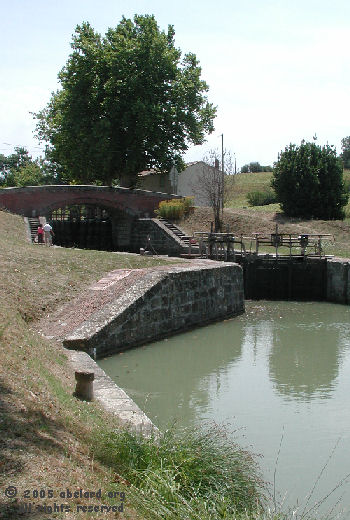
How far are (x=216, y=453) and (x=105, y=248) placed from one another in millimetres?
27502

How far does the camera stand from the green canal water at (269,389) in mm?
7703

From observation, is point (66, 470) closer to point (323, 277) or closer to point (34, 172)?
point (323, 277)

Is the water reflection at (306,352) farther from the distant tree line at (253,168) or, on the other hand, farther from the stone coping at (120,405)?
the distant tree line at (253,168)

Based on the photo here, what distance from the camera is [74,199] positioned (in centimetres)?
3161

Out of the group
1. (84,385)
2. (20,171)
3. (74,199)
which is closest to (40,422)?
(84,385)

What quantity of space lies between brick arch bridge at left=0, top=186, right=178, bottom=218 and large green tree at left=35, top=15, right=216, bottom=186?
234 centimetres

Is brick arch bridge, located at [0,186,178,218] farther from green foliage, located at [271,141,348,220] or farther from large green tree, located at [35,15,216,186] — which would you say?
green foliage, located at [271,141,348,220]

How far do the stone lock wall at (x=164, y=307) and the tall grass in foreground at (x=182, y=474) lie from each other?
21.1 ft

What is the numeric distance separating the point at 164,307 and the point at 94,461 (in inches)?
406

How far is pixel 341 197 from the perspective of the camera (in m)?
34.5

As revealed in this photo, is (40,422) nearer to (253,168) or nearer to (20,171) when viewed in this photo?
(253,168)

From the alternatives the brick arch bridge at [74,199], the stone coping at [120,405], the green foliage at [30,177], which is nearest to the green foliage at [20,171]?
the green foliage at [30,177]

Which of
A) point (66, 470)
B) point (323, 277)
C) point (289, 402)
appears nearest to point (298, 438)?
point (289, 402)

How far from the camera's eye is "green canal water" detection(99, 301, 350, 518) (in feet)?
25.3
